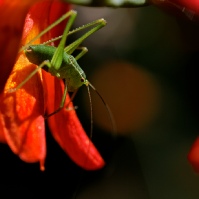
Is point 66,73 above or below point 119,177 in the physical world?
above

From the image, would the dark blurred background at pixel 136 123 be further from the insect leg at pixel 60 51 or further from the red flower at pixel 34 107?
the red flower at pixel 34 107

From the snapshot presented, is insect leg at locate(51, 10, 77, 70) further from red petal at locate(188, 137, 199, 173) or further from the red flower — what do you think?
red petal at locate(188, 137, 199, 173)

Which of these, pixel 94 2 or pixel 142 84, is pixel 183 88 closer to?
pixel 142 84

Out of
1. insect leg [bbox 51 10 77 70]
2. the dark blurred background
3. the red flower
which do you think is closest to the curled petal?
the red flower

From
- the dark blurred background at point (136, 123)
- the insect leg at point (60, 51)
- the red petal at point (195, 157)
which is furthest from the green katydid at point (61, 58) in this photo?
the dark blurred background at point (136, 123)

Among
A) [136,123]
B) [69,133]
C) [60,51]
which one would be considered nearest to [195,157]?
[69,133]

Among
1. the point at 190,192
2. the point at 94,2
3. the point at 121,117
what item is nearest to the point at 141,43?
the point at 121,117
